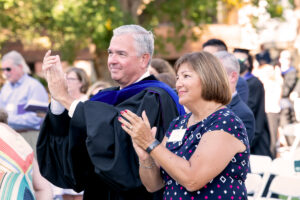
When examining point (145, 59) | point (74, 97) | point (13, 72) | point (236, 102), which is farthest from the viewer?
point (13, 72)

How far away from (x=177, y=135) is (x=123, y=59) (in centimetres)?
77

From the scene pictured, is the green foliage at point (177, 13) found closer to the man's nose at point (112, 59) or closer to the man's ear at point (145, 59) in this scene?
the man's ear at point (145, 59)

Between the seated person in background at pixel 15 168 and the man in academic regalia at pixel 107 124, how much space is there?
0.60ft

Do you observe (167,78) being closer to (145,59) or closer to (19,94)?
(145,59)

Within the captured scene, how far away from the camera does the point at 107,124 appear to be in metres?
3.44

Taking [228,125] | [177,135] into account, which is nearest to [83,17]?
[177,135]

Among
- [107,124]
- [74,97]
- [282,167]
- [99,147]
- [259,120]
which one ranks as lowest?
[282,167]

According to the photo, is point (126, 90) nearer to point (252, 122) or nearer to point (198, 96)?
point (198, 96)

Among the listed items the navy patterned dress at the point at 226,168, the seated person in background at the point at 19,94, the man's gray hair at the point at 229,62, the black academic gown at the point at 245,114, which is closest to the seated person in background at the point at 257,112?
the black academic gown at the point at 245,114

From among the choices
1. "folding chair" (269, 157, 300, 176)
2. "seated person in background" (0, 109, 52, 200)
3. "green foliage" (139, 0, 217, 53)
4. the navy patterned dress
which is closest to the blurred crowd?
"seated person in background" (0, 109, 52, 200)

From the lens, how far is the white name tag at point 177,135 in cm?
312

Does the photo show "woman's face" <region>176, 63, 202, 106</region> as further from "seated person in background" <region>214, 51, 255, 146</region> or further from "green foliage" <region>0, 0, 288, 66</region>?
"green foliage" <region>0, 0, 288, 66</region>

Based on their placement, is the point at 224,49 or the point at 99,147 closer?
the point at 99,147

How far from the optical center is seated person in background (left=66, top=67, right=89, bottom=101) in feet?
22.9
